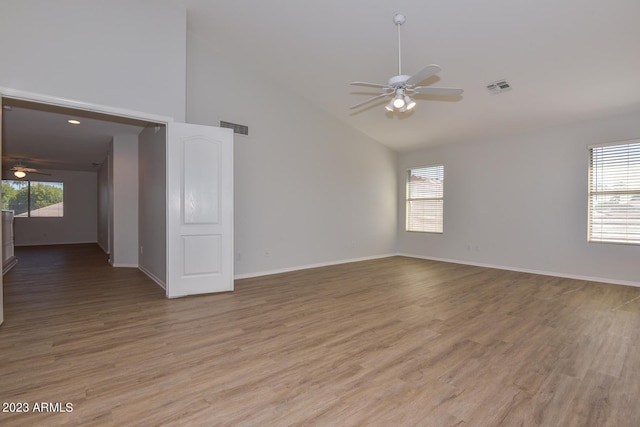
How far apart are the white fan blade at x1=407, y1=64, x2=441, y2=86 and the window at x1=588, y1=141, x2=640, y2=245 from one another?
440cm

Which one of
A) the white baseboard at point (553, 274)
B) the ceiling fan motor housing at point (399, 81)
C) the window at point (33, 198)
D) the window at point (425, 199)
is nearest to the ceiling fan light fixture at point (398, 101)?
the ceiling fan motor housing at point (399, 81)

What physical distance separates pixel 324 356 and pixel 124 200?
604 cm

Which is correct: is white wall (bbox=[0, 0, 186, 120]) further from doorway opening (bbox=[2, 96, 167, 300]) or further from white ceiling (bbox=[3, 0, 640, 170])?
white ceiling (bbox=[3, 0, 640, 170])

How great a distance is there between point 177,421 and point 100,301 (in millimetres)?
2986

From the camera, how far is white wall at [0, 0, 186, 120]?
304 cm

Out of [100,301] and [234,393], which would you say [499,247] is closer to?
[234,393]

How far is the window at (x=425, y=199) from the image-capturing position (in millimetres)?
7387

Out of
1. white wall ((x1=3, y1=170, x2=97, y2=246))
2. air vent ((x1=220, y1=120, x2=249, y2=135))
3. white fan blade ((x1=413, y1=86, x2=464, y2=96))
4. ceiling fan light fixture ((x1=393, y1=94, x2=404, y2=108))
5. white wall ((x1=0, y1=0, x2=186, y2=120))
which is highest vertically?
white wall ((x1=0, y1=0, x2=186, y2=120))

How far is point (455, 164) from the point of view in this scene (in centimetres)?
703

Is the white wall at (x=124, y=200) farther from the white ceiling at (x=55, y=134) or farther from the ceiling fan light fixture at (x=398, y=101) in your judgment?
the ceiling fan light fixture at (x=398, y=101)

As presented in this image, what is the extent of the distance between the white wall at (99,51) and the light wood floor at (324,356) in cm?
257

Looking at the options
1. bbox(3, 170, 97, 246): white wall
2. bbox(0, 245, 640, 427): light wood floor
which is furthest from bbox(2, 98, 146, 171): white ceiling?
bbox(0, 245, 640, 427): light wood floor

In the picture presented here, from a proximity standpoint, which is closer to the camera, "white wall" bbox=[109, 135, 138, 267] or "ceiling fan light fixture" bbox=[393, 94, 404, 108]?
"ceiling fan light fixture" bbox=[393, 94, 404, 108]

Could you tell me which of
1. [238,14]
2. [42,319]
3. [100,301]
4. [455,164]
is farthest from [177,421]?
[455,164]
